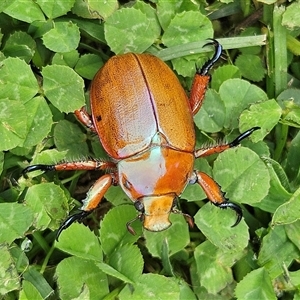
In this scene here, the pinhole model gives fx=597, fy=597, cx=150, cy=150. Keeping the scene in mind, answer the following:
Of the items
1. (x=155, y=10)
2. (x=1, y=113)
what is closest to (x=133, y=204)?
(x=1, y=113)

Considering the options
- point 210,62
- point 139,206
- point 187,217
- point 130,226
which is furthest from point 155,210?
point 210,62

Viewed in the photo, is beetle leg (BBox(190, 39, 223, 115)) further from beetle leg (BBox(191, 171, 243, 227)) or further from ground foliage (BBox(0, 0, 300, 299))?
beetle leg (BBox(191, 171, 243, 227))

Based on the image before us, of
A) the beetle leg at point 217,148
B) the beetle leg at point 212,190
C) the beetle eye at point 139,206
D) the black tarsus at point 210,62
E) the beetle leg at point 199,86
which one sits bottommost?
the beetle leg at point 212,190

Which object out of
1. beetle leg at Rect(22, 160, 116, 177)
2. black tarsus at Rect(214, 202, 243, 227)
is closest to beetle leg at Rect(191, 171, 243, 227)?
black tarsus at Rect(214, 202, 243, 227)

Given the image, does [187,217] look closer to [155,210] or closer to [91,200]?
[155,210]

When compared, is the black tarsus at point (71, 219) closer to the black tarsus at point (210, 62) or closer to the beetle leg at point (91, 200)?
the beetle leg at point (91, 200)

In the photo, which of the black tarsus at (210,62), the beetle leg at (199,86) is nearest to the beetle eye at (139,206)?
the beetle leg at (199,86)
